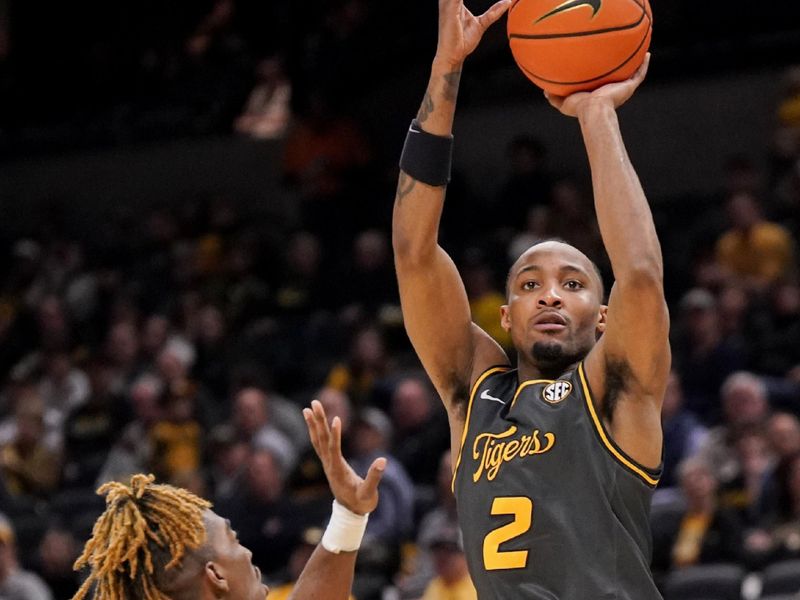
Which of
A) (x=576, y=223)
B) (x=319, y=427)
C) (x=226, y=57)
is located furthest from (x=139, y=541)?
(x=226, y=57)

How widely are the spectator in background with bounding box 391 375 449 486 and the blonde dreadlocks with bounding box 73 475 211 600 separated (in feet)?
18.1

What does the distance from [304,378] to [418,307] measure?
692 centimetres

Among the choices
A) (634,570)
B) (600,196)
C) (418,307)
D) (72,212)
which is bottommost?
(72,212)

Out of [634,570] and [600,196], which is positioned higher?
[600,196]

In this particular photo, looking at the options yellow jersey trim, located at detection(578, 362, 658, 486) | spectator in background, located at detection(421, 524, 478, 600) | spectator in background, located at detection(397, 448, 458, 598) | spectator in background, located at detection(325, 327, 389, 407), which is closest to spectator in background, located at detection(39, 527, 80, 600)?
spectator in background, located at detection(325, 327, 389, 407)

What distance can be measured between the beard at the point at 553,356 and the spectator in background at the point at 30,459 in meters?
7.51

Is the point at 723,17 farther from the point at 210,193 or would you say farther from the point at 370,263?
the point at 210,193

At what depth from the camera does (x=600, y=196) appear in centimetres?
353

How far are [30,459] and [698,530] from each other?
5.15 metres

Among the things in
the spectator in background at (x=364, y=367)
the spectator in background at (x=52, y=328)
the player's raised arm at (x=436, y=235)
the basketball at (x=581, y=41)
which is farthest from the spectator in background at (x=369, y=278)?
the basketball at (x=581, y=41)

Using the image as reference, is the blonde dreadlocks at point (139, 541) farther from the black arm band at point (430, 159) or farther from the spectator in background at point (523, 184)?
the spectator in background at point (523, 184)

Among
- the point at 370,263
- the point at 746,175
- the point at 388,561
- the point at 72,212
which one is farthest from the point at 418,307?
the point at 72,212

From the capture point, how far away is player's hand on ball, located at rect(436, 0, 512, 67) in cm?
384

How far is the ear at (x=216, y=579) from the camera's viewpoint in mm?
3449
